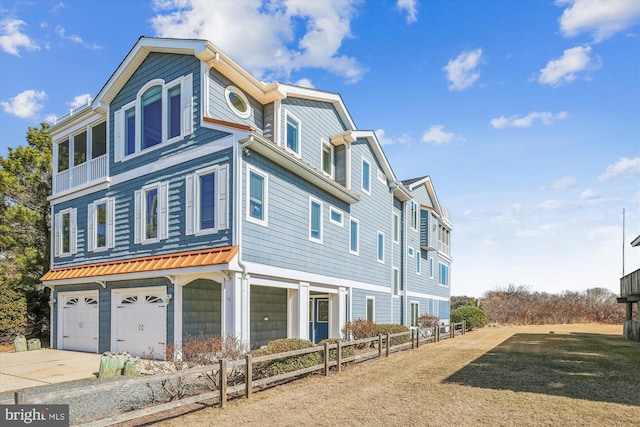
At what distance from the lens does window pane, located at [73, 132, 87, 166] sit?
64.1ft

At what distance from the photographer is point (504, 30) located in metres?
14.4

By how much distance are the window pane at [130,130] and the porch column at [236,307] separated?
270 inches

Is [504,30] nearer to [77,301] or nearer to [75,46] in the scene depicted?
[75,46]

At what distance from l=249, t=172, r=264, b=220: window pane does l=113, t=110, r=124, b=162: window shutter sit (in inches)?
235

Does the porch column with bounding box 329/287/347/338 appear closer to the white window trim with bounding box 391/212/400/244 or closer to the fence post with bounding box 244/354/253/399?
the white window trim with bounding box 391/212/400/244

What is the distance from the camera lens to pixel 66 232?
757 inches

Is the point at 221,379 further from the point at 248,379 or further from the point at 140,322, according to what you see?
the point at 140,322

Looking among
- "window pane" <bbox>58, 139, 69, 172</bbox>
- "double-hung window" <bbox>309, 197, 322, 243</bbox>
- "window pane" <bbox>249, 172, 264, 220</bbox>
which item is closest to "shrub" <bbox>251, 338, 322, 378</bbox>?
"window pane" <bbox>249, 172, 264, 220</bbox>

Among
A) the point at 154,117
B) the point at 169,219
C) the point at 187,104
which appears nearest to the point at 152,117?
the point at 154,117

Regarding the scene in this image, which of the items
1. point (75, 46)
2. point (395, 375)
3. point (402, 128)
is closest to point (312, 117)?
point (402, 128)

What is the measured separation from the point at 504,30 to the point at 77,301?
17879 mm

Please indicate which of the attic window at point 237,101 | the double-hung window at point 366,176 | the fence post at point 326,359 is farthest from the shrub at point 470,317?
the attic window at point 237,101

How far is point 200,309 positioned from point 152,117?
6659mm

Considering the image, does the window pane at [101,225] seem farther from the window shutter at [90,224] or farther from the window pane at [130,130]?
the window pane at [130,130]
